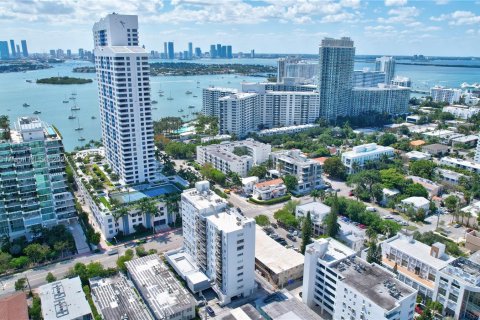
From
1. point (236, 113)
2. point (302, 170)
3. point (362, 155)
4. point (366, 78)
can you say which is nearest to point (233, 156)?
point (302, 170)

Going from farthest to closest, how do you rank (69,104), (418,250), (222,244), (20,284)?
(69,104) < (418,250) < (20,284) < (222,244)

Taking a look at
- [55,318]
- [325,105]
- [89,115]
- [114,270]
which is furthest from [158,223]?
[89,115]

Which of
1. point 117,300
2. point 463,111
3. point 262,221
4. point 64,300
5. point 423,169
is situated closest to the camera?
point 64,300

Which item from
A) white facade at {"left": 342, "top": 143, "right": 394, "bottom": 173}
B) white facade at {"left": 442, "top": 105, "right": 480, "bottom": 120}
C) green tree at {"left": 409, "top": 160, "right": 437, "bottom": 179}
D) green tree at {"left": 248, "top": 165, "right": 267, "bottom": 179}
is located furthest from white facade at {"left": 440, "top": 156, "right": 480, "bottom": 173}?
white facade at {"left": 442, "top": 105, "right": 480, "bottom": 120}

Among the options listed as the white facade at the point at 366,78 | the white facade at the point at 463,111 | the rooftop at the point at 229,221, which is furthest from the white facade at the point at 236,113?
the white facade at the point at 463,111

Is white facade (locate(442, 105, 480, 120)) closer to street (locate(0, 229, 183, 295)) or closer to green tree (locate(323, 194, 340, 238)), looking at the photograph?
green tree (locate(323, 194, 340, 238))

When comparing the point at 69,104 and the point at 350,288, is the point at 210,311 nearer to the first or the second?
the point at 350,288

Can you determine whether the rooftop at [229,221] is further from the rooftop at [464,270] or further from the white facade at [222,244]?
the rooftop at [464,270]
